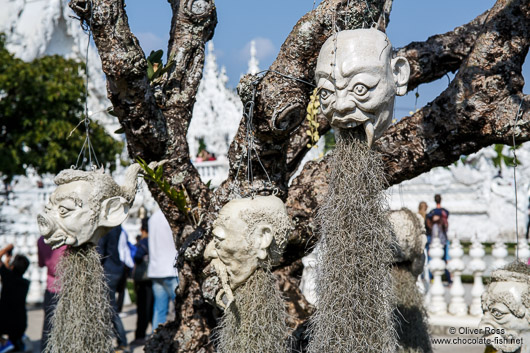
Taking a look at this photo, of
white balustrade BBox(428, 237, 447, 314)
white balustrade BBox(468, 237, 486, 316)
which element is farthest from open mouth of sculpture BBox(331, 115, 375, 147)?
white balustrade BBox(428, 237, 447, 314)

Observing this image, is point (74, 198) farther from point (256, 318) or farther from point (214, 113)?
point (214, 113)

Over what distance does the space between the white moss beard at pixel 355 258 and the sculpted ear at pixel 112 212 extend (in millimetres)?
1240

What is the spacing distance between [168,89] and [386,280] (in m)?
2.31

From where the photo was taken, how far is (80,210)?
3.71m

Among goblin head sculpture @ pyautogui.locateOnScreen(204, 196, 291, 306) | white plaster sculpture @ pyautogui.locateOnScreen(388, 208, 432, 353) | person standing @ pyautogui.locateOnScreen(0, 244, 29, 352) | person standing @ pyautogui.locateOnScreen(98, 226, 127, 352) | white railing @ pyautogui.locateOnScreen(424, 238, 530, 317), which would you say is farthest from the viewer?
white railing @ pyautogui.locateOnScreen(424, 238, 530, 317)

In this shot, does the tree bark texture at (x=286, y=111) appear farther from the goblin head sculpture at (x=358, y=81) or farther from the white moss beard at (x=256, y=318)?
the white moss beard at (x=256, y=318)

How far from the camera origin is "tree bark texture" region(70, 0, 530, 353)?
4.04 metres

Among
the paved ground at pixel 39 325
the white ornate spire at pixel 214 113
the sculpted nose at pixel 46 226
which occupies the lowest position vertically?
the paved ground at pixel 39 325

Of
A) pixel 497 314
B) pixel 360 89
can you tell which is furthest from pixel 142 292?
pixel 360 89

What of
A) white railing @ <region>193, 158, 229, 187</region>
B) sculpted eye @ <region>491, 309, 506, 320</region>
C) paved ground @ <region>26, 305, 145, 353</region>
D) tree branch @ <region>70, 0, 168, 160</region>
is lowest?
paved ground @ <region>26, 305, 145, 353</region>

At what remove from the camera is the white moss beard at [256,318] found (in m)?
3.27

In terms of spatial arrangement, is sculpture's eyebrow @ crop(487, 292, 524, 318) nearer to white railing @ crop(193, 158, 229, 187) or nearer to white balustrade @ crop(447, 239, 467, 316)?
white balustrade @ crop(447, 239, 467, 316)

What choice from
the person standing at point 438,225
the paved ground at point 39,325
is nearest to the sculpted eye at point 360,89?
the paved ground at point 39,325

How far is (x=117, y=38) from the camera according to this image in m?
4.06
